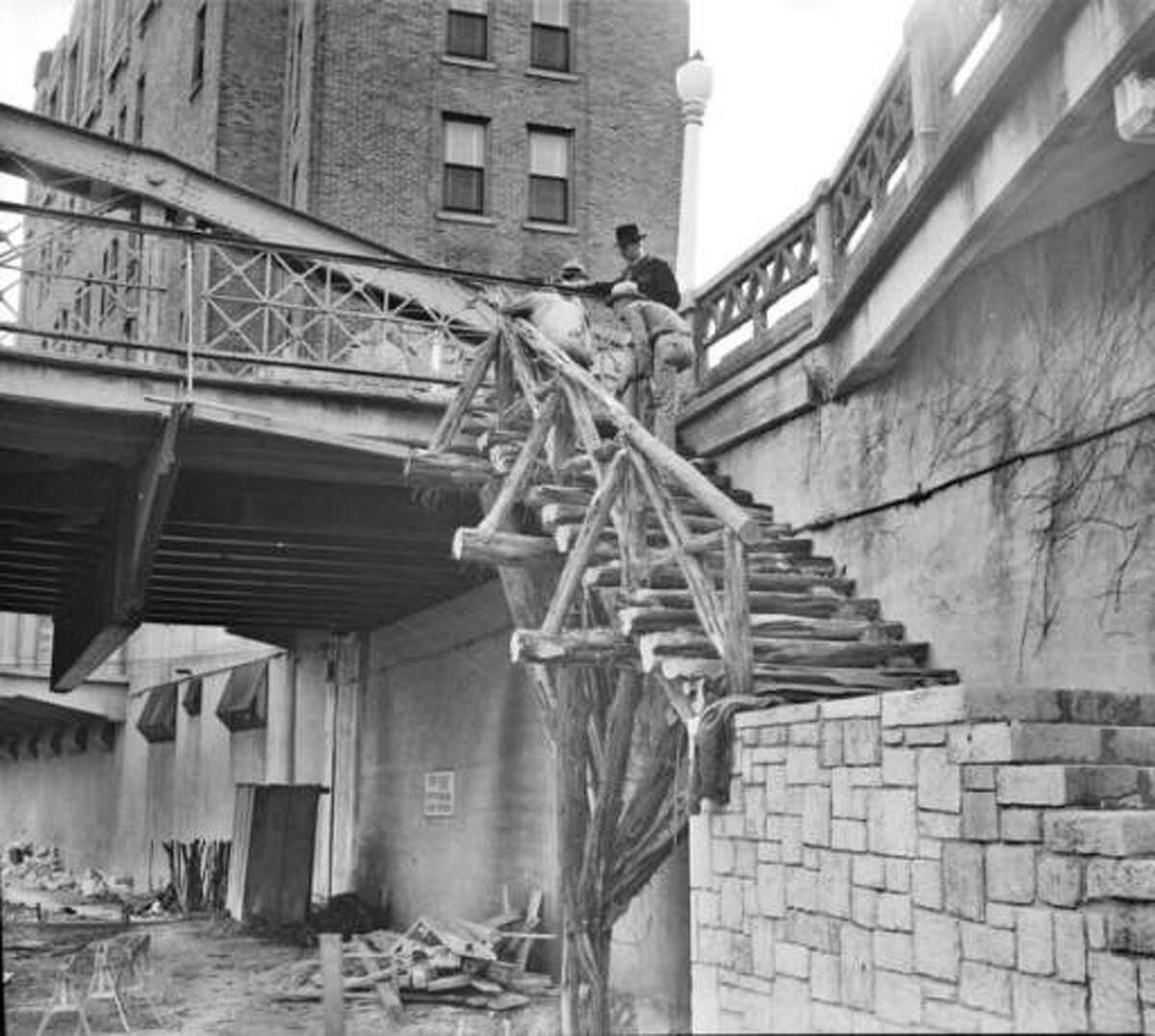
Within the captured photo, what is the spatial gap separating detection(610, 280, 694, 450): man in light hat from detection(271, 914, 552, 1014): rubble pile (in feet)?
15.7

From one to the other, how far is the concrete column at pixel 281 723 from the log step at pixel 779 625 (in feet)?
46.8

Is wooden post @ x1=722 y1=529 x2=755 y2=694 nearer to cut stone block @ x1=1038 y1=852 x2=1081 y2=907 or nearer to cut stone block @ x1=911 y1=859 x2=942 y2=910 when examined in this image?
cut stone block @ x1=911 y1=859 x2=942 y2=910

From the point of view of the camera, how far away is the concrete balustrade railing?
782 cm

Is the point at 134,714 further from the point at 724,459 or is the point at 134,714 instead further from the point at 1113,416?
the point at 1113,416

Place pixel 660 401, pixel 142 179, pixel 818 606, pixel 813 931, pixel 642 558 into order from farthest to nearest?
pixel 142 179 → pixel 660 401 → pixel 818 606 → pixel 642 558 → pixel 813 931

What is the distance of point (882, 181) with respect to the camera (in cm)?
1015

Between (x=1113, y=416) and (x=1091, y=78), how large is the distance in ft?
6.13

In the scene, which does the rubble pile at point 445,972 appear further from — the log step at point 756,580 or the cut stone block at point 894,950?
the cut stone block at point 894,950

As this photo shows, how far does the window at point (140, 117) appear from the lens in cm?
3153

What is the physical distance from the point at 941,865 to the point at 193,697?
23518mm

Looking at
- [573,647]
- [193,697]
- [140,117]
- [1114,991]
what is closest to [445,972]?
[573,647]

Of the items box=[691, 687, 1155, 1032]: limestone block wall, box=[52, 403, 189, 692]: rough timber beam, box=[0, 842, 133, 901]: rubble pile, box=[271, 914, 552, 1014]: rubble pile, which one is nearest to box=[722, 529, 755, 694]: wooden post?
box=[691, 687, 1155, 1032]: limestone block wall

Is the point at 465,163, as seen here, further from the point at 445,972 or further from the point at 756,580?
the point at 756,580

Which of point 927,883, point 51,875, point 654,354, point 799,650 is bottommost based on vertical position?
point 51,875
